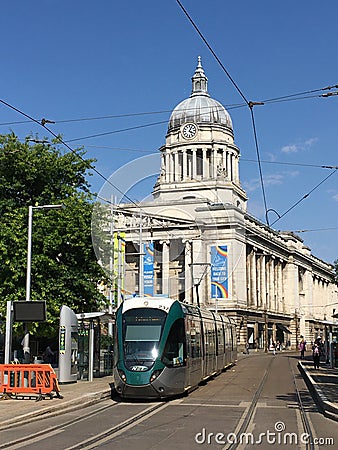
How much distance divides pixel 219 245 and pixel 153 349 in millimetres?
58697

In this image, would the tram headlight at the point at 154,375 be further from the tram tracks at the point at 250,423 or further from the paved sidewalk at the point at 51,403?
the tram tracks at the point at 250,423

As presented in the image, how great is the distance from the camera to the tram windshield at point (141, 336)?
21812mm

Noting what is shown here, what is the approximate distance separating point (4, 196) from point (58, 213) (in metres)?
3.54

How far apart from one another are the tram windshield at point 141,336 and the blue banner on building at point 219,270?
53.5 metres

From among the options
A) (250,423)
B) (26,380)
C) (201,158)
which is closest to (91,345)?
(26,380)

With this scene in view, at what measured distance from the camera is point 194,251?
90188 millimetres

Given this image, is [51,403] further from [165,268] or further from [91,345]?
[165,268]

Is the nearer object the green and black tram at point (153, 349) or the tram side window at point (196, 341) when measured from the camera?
the green and black tram at point (153, 349)

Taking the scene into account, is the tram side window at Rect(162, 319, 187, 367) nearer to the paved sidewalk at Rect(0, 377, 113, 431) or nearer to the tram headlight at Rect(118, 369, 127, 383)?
the tram headlight at Rect(118, 369, 127, 383)

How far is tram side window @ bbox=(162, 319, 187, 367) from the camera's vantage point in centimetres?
2214

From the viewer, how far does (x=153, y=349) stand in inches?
867

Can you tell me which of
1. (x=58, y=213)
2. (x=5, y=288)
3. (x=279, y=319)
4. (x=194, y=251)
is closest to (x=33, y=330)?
(x=5, y=288)

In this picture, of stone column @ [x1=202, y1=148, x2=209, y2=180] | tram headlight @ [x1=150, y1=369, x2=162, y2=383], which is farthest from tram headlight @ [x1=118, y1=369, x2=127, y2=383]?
stone column @ [x1=202, y1=148, x2=209, y2=180]

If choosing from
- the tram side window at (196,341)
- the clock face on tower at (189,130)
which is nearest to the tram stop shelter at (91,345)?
the tram side window at (196,341)
